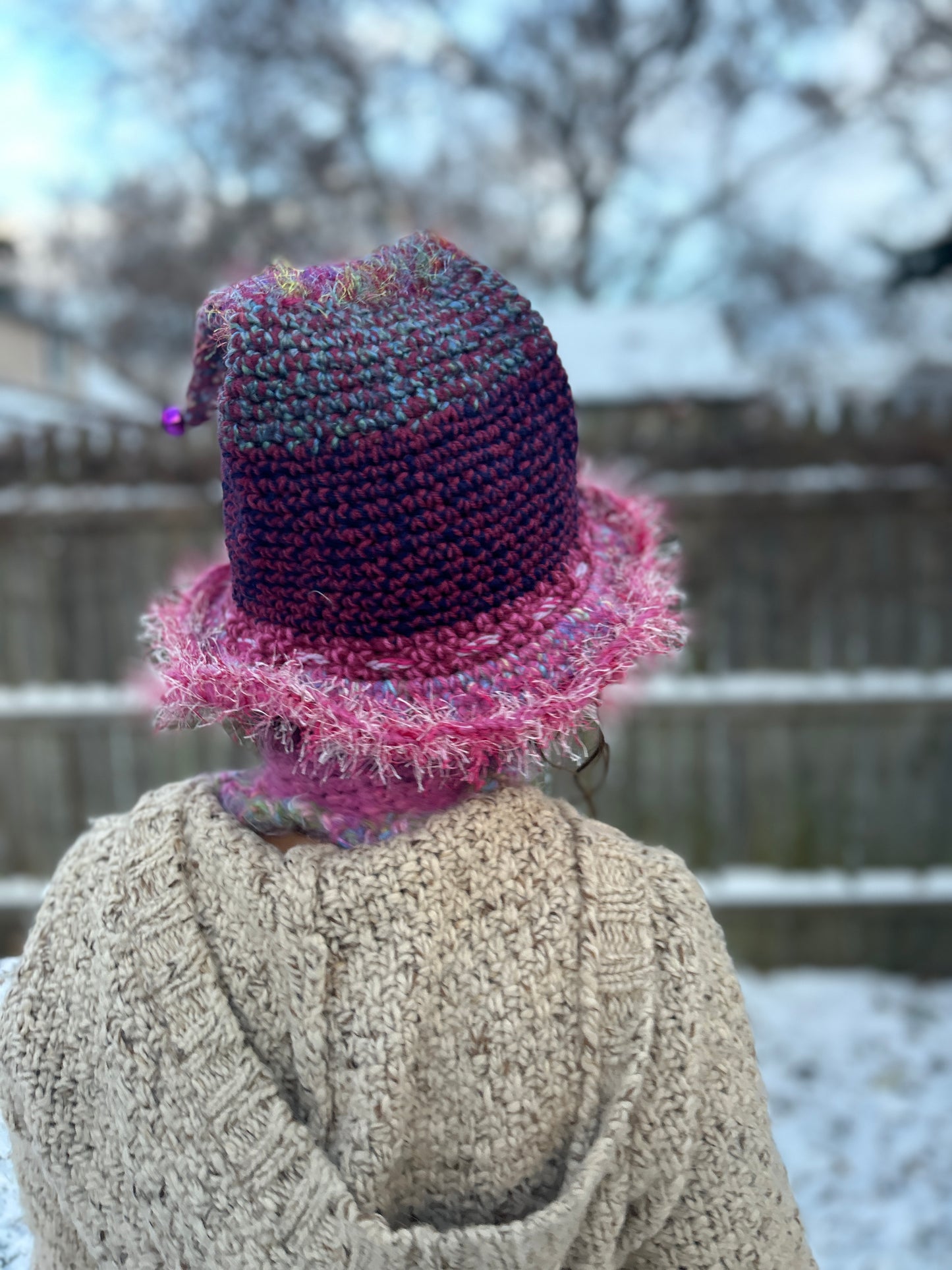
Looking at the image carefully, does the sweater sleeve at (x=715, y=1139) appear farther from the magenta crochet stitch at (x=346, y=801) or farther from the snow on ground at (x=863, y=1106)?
the snow on ground at (x=863, y=1106)

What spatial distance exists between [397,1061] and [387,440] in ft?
1.81

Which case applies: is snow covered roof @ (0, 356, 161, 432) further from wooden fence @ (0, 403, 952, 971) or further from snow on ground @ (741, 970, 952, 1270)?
snow on ground @ (741, 970, 952, 1270)

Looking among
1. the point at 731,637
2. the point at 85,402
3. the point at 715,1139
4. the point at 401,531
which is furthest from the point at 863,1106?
the point at 85,402

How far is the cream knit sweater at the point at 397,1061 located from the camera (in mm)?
767

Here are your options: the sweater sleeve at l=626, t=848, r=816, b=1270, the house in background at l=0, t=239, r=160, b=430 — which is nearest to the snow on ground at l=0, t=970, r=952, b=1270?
the sweater sleeve at l=626, t=848, r=816, b=1270

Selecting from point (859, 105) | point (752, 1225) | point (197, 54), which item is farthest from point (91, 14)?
point (752, 1225)

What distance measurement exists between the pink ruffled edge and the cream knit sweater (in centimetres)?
10

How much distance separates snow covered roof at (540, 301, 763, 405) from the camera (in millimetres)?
3546

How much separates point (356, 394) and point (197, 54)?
10.1 metres

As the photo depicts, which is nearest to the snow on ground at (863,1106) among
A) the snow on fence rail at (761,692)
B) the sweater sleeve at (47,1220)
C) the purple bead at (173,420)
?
the snow on fence rail at (761,692)

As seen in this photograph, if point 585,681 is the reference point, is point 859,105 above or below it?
above

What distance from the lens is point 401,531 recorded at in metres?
0.78

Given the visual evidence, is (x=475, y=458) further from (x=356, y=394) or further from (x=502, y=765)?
(x=502, y=765)

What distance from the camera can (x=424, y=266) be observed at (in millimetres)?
828
